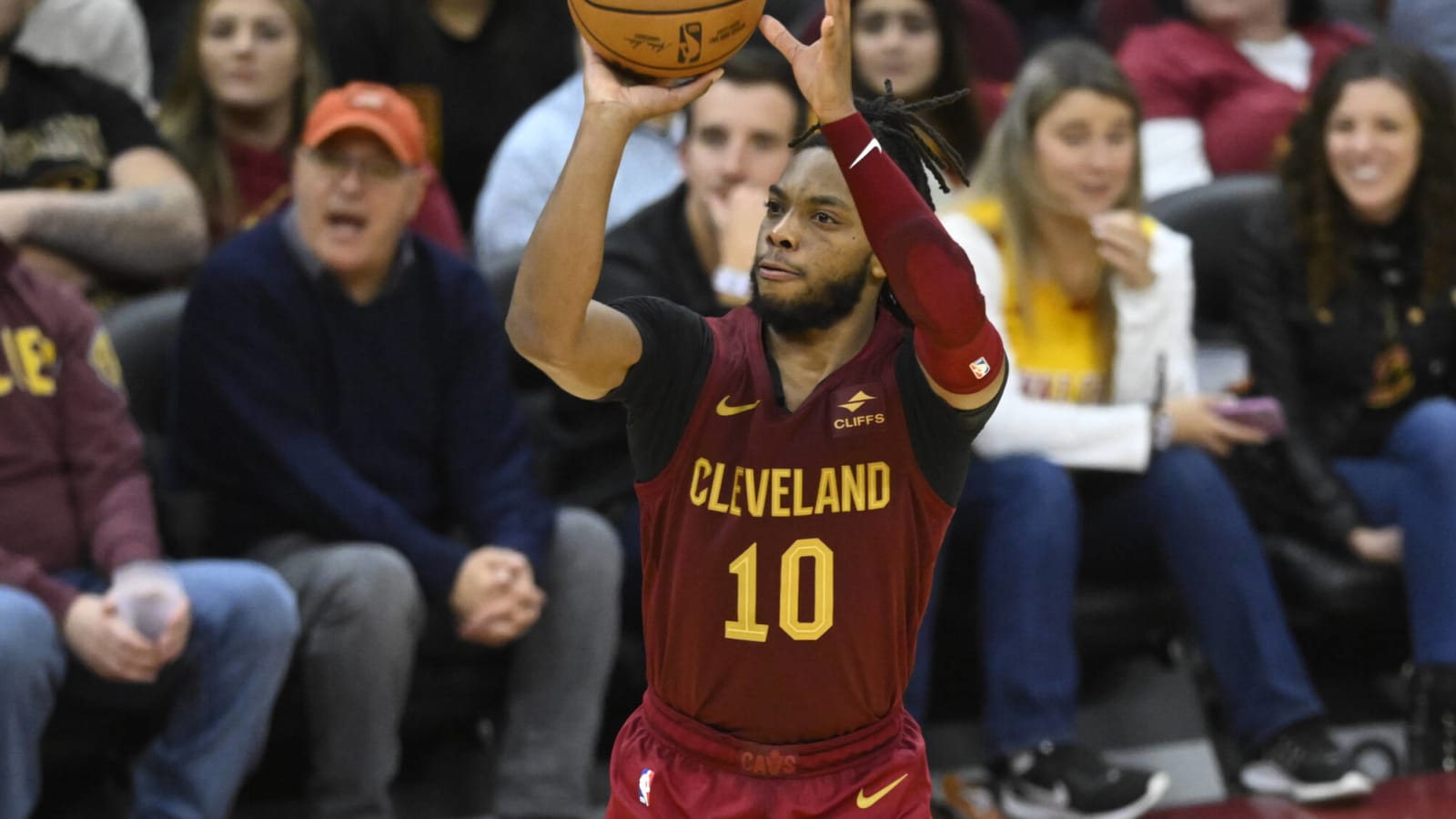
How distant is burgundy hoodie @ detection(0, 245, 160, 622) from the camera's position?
3.96m

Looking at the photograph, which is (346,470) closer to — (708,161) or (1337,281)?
(708,161)

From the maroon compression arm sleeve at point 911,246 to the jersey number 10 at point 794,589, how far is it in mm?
372

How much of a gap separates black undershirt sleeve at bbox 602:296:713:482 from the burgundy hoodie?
60.9 inches

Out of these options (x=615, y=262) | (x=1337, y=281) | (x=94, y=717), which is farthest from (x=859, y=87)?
(x=94, y=717)

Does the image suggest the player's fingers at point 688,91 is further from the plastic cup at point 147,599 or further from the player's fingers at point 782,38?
the plastic cup at point 147,599

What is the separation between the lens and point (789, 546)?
9.20ft

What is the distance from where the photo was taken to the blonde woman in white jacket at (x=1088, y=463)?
430cm

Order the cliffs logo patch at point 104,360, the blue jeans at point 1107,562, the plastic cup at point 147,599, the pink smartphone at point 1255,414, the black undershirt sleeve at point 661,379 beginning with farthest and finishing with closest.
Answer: the pink smartphone at point 1255,414
the blue jeans at point 1107,562
the cliffs logo patch at point 104,360
the plastic cup at point 147,599
the black undershirt sleeve at point 661,379

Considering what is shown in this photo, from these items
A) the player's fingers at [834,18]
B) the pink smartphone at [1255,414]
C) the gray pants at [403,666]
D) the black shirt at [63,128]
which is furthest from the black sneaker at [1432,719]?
the black shirt at [63,128]

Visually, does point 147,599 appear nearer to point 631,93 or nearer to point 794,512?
point 794,512

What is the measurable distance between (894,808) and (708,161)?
87.1 inches

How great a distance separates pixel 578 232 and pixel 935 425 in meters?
0.64

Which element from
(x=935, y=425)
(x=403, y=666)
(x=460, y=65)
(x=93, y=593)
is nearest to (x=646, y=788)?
(x=935, y=425)

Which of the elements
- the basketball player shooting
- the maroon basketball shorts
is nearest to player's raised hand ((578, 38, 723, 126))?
the basketball player shooting
